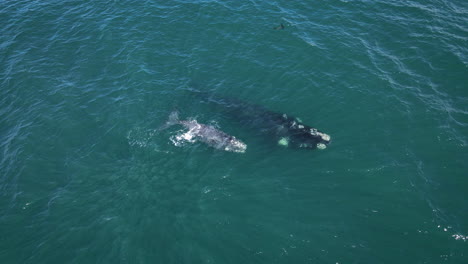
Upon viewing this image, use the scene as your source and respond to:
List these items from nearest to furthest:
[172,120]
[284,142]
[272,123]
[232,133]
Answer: [284,142] < [232,133] < [272,123] < [172,120]

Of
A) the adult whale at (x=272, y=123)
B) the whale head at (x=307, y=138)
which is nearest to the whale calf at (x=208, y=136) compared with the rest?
the adult whale at (x=272, y=123)

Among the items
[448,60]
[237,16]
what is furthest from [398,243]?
[237,16]

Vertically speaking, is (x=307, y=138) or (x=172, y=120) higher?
(x=307, y=138)

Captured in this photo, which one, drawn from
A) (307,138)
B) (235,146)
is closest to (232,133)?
(235,146)

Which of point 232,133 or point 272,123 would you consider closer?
point 232,133

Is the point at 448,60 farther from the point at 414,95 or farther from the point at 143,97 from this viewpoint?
the point at 143,97

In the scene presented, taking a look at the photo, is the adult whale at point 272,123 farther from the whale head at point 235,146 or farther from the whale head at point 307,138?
the whale head at point 235,146

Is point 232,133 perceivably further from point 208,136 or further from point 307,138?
point 307,138
